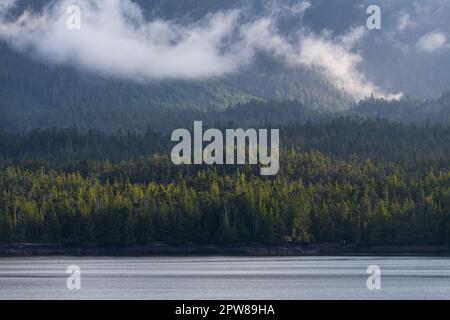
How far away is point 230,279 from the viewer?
459 ft

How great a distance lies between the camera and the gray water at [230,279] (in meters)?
120

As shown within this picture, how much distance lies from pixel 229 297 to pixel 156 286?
1746cm

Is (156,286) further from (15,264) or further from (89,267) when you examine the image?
(15,264)

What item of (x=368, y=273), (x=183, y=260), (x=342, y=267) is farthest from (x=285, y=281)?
(x=183, y=260)

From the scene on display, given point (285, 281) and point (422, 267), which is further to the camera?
point (422, 267)

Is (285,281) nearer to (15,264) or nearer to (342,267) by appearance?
(342,267)

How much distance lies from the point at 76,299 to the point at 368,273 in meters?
46.3

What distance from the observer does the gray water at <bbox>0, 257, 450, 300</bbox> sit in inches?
4732
